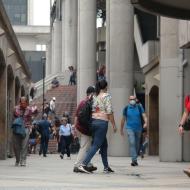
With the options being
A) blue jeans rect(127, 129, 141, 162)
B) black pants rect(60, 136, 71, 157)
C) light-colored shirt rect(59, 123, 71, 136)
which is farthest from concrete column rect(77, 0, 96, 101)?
blue jeans rect(127, 129, 141, 162)

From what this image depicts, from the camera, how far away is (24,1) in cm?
12019

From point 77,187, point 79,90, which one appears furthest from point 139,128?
point 79,90

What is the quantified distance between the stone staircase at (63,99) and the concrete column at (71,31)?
700cm

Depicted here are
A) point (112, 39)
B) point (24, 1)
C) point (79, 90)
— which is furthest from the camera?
point (24, 1)

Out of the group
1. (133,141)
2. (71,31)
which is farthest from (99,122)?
(71,31)

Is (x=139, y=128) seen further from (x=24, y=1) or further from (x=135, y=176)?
(x=24, y=1)

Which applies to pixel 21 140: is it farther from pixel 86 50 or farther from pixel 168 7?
pixel 86 50

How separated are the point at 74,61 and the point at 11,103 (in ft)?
117

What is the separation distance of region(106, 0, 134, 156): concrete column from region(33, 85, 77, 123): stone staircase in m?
15.9

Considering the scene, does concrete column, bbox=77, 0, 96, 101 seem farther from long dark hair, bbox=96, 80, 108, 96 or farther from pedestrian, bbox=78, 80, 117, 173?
pedestrian, bbox=78, 80, 117, 173

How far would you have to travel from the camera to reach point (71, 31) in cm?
6356

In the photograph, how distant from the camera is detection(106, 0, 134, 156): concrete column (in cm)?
2917

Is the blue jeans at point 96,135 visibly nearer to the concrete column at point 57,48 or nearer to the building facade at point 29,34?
the concrete column at point 57,48

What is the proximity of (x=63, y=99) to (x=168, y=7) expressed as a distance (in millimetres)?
35366
